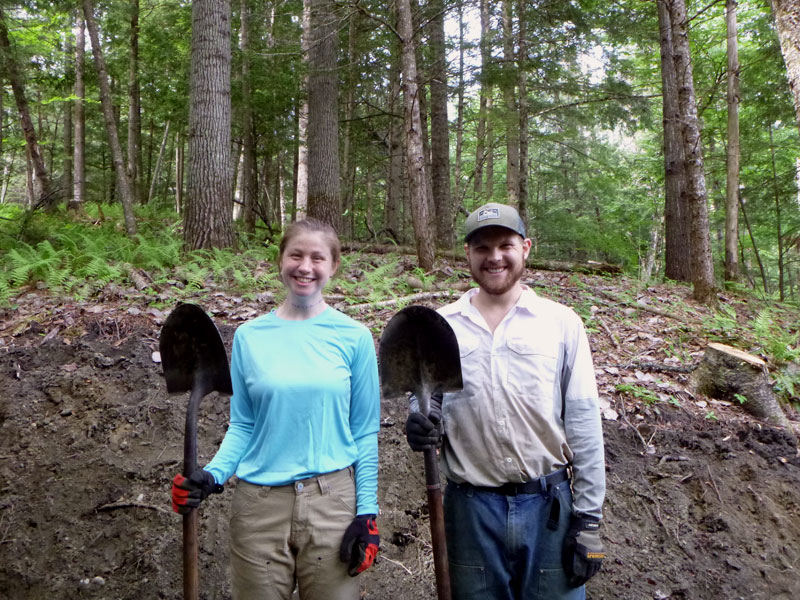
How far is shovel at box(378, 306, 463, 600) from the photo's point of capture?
2275mm

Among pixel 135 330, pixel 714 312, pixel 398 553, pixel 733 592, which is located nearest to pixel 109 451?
pixel 135 330

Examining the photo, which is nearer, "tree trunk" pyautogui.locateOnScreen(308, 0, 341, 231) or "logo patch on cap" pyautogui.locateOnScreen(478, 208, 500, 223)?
"logo patch on cap" pyautogui.locateOnScreen(478, 208, 500, 223)

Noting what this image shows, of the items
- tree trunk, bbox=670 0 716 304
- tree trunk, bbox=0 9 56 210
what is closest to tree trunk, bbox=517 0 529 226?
tree trunk, bbox=670 0 716 304

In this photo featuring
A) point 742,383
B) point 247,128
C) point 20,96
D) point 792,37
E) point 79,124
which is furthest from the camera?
point 79,124

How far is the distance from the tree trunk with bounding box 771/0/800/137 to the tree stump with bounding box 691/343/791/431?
2.52 meters

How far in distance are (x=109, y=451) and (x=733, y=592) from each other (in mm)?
4750

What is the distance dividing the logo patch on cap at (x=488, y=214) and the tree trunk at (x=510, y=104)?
28.1ft

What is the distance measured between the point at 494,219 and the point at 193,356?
1541mm

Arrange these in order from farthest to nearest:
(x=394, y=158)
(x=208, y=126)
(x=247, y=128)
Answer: (x=394, y=158) < (x=247, y=128) < (x=208, y=126)

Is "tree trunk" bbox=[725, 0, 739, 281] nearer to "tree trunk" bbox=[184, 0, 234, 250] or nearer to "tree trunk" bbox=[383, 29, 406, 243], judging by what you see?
"tree trunk" bbox=[383, 29, 406, 243]

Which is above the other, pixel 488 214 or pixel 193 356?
pixel 488 214

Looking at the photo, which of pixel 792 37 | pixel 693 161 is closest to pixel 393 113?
pixel 693 161

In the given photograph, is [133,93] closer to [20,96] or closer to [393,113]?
[20,96]

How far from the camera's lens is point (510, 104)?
1298 cm
